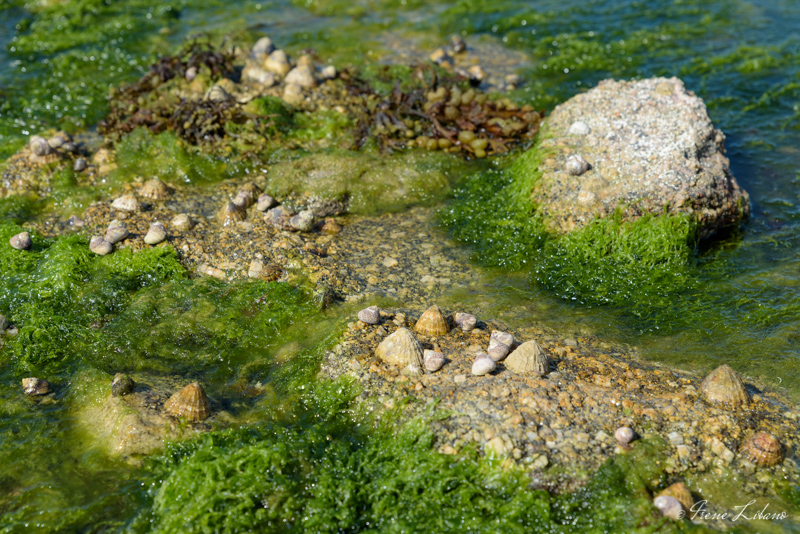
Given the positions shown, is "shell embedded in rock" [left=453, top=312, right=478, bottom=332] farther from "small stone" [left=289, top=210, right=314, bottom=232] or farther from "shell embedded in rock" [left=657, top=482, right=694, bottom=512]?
"small stone" [left=289, top=210, right=314, bottom=232]

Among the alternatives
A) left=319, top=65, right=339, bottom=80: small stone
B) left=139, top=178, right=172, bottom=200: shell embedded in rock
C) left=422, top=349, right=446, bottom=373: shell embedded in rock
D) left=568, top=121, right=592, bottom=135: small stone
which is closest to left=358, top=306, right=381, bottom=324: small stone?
left=422, top=349, right=446, bottom=373: shell embedded in rock

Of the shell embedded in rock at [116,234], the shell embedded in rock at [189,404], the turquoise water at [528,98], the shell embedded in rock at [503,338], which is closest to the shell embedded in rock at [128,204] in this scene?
the shell embedded in rock at [116,234]

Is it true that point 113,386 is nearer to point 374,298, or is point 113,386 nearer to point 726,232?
point 374,298

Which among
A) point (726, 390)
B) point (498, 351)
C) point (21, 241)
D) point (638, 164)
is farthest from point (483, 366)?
point (21, 241)

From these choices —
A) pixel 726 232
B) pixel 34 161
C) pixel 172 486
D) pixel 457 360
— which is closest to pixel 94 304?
pixel 172 486

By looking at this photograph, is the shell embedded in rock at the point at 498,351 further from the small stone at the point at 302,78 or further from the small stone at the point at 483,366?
the small stone at the point at 302,78

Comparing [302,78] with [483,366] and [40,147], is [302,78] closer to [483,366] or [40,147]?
[40,147]
